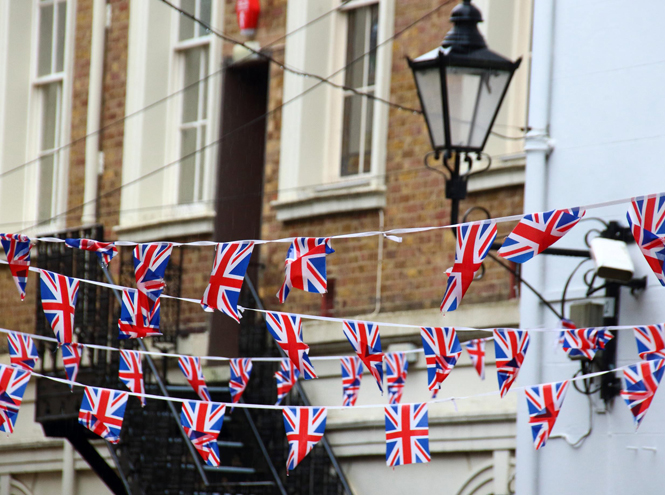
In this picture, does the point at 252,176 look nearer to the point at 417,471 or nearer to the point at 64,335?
the point at 417,471

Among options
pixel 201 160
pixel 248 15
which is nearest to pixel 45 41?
pixel 201 160

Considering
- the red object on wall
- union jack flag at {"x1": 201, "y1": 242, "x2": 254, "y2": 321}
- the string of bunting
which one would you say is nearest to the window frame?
the red object on wall

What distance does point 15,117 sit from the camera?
12883mm

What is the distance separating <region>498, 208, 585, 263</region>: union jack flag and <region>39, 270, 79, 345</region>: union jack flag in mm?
2542

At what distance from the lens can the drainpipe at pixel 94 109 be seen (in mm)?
11836

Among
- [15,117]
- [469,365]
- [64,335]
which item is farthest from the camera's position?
[15,117]

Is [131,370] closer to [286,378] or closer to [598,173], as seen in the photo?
[286,378]

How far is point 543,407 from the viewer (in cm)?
626

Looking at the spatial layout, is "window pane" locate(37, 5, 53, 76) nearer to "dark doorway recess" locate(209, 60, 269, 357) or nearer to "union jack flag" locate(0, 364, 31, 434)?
"dark doorway recess" locate(209, 60, 269, 357)

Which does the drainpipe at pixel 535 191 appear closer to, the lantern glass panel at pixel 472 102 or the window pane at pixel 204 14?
the lantern glass panel at pixel 472 102

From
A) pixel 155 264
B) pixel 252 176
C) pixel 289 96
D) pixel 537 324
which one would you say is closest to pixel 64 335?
pixel 155 264

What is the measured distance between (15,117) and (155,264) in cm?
719

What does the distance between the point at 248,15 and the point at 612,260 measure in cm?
494

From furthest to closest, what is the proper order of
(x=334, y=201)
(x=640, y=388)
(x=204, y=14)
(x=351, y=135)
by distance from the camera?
(x=204, y=14) < (x=351, y=135) < (x=334, y=201) < (x=640, y=388)
